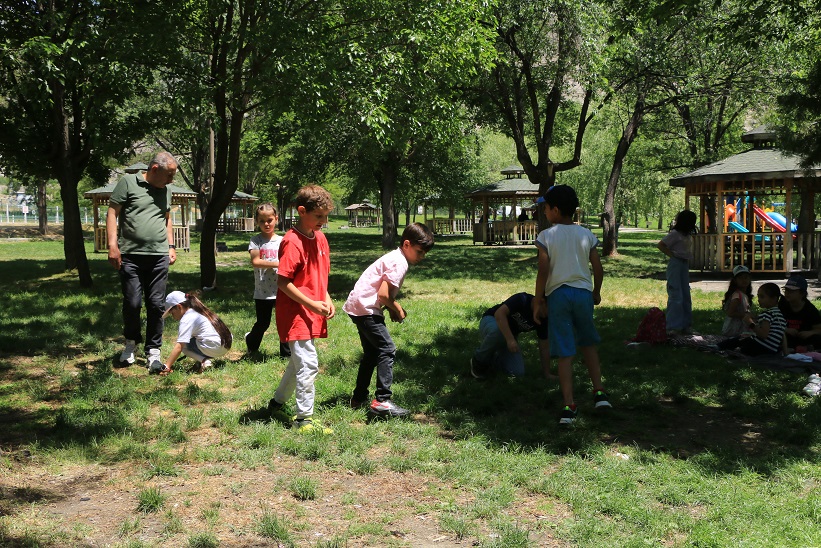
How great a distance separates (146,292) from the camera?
697 cm

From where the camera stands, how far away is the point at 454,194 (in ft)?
122

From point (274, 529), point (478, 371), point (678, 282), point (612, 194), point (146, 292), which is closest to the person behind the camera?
point (274, 529)

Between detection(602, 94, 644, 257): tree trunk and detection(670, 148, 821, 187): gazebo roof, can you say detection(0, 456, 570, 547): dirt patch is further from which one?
detection(602, 94, 644, 257): tree trunk

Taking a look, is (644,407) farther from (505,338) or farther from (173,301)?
(173,301)

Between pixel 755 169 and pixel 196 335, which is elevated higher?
pixel 755 169

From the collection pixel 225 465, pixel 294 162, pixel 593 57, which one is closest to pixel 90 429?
pixel 225 465

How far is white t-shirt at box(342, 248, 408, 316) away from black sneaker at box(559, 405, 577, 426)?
151 cm

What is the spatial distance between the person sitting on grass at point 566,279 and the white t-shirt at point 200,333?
315cm

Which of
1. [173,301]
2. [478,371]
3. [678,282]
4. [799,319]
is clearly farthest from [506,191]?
[173,301]

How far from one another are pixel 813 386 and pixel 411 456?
378cm

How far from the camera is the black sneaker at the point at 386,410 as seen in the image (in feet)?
17.5

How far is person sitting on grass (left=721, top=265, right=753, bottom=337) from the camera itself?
7.96 metres

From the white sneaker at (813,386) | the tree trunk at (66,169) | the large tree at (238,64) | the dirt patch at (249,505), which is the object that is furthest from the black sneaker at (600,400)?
the tree trunk at (66,169)

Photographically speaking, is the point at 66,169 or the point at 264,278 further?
the point at 66,169
